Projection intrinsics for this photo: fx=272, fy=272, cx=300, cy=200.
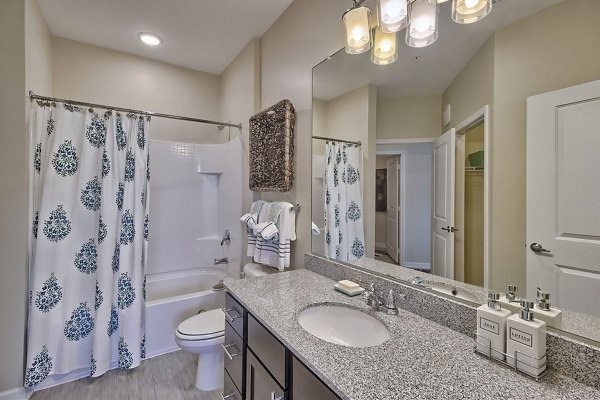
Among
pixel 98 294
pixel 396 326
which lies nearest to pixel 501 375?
pixel 396 326

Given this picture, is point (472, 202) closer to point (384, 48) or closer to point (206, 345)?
point (384, 48)

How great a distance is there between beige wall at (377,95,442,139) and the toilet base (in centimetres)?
173

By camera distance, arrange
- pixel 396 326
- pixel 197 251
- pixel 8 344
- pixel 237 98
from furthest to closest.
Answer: pixel 197 251, pixel 237 98, pixel 8 344, pixel 396 326

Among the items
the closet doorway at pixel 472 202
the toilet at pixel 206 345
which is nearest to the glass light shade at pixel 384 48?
the closet doorway at pixel 472 202

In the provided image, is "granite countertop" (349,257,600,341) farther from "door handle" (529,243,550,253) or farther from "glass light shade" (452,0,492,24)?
"glass light shade" (452,0,492,24)

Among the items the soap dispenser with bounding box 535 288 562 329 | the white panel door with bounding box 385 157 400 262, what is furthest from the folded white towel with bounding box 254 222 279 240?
the soap dispenser with bounding box 535 288 562 329

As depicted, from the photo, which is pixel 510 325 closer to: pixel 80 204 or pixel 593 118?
pixel 593 118

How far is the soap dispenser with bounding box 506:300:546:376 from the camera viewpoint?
27.1 inches

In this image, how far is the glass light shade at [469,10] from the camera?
0.95 metres

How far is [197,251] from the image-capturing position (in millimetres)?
2932

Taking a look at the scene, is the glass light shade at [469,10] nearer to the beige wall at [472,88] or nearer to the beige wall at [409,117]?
the beige wall at [472,88]

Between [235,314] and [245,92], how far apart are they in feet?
6.44

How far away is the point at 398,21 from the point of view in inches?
44.3

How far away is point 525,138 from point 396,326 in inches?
29.4
